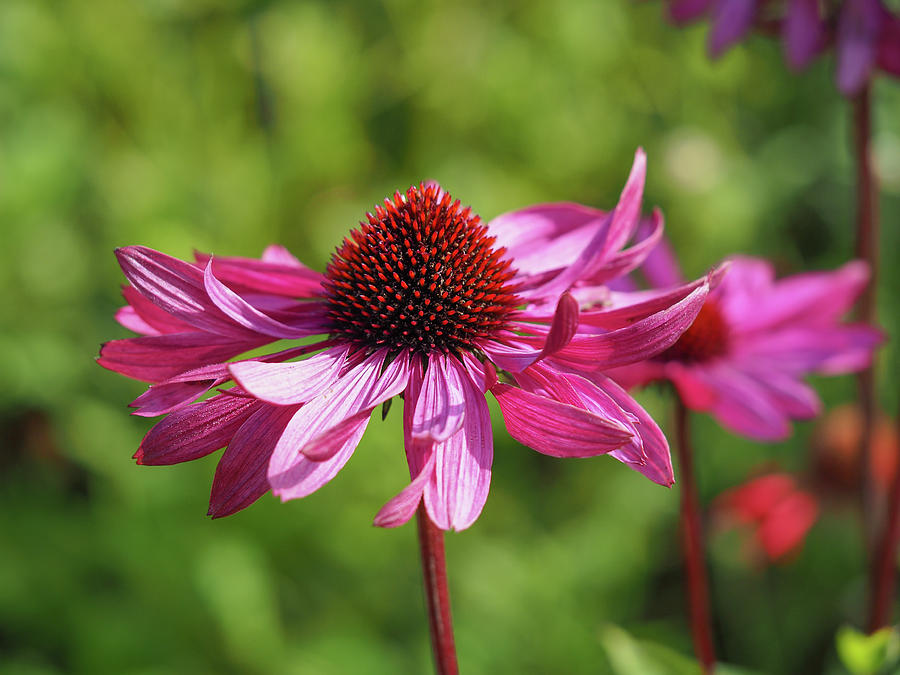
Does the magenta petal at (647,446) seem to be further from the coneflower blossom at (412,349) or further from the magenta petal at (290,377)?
the magenta petal at (290,377)


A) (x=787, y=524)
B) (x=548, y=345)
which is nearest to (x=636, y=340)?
(x=548, y=345)

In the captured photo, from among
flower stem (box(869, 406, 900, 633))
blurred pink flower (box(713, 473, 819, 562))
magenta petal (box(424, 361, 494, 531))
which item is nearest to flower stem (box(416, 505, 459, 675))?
magenta petal (box(424, 361, 494, 531))

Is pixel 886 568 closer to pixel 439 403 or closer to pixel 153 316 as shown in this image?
pixel 439 403

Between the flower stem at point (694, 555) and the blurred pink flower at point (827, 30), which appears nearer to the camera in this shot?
the flower stem at point (694, 555)

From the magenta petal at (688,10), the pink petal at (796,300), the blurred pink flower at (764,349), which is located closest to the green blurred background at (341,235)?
the blurred pink flower at (764,349)

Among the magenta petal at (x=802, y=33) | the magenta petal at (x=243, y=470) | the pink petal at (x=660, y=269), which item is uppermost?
the magenta petal at (x=802, y=33)

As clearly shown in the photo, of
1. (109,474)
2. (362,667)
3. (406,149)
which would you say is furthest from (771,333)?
(406,149)

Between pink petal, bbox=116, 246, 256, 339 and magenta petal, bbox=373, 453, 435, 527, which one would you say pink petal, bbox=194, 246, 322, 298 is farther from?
magenta petal, bbox=373, 453, 435, 527
